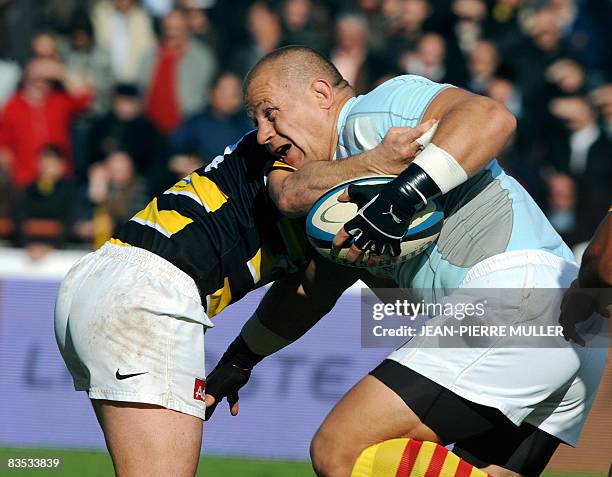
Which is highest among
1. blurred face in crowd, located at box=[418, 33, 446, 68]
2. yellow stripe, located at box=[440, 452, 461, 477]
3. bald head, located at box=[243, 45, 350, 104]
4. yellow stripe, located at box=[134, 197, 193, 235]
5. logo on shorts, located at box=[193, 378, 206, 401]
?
blurred face in crowd, located at box=[418, 33, 446, 68]

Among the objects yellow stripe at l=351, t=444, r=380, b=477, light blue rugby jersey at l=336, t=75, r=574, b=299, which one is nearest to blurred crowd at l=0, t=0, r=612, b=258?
light blue rugby jersey at l=336, t=75, r=574, b=299

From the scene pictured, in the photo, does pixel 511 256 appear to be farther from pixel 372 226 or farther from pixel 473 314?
pixel 372 226

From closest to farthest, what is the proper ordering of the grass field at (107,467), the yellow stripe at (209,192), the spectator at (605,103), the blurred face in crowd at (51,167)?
1. the yellow stripe at (209,192)
2. the grass field at (107,467)
3. the blurred face in crowd at (51,167)
4. the spectator at (605,103)

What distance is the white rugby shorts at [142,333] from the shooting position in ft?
13.9

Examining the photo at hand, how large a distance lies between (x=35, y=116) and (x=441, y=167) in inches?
257

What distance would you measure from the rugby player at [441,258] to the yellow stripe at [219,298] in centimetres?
45

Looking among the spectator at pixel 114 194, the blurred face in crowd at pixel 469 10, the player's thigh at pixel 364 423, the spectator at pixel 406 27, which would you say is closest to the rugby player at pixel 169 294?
the player's thigh at pixel 364 423

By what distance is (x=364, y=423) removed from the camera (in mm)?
3867

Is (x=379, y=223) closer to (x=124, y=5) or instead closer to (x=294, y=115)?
(x=294, y=115)

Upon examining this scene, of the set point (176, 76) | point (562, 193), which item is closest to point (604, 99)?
point (562, 193)

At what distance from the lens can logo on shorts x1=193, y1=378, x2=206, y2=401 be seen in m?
4.29

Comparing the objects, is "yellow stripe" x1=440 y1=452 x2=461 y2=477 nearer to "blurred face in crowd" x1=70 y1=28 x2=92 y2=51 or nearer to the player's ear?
the player's ear

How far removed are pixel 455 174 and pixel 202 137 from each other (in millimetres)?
5681

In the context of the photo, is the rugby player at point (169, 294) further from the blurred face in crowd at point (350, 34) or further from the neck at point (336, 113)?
the blurred face in crowd at point (350, 34)
